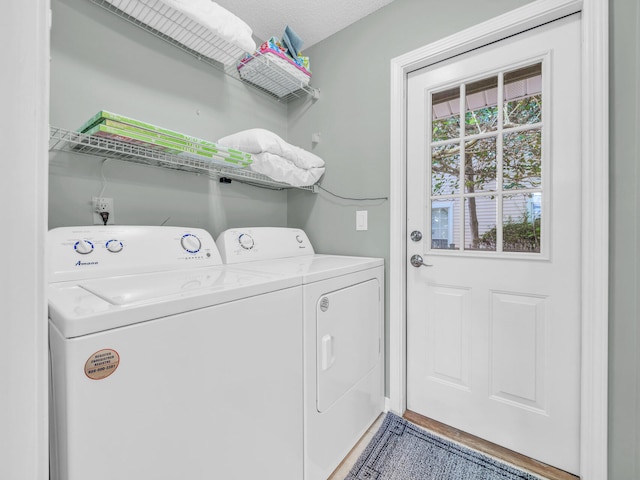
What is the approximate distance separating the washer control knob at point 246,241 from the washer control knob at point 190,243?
230mm

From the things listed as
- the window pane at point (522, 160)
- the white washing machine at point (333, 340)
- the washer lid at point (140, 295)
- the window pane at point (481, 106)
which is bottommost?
the white washing machine at point (333, 340)

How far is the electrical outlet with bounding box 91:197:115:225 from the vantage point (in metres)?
1.29

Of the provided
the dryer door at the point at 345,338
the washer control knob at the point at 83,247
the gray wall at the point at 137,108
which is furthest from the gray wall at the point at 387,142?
the washer control knob at the point at 83,247

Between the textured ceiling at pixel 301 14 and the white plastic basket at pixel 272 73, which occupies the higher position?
the textured ceiling at pixel 301 14

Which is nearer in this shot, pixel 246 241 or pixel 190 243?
pixel 190 243

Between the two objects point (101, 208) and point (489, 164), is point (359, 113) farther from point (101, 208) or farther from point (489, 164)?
point (101, 208)

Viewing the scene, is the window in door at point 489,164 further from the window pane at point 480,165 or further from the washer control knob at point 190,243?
the washer control knob at point 190,243

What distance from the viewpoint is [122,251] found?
111 cm

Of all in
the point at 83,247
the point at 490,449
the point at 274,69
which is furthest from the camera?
the point at 274,69

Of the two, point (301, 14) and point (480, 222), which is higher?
point (301, 14)

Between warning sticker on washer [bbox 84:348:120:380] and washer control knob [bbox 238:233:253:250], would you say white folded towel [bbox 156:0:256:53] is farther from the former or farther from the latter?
warning sticker on washer [bbox 84:348:120:380]

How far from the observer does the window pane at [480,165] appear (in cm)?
145

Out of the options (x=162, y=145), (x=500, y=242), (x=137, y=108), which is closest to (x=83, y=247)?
(x=162, y=145)

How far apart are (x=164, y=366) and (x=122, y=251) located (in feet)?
2.10
